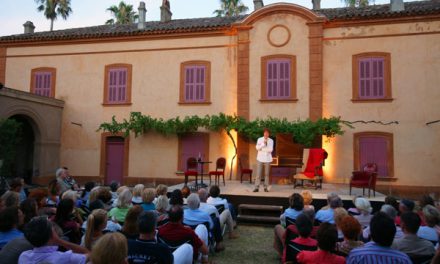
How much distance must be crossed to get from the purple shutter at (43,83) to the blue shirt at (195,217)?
11819 millimetres

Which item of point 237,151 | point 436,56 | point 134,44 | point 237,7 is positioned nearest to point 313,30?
point 436,56

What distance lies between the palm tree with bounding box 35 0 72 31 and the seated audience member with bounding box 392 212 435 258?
26480mm

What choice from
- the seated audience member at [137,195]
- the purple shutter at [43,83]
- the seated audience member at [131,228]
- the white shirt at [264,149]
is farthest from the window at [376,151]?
the purple shutter at [43,83]

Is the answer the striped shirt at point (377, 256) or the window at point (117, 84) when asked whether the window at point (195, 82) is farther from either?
the striped shirt at point (377, 256)

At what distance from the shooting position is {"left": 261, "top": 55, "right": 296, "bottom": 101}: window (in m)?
12.0

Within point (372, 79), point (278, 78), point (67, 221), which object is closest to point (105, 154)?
point (278, 78)

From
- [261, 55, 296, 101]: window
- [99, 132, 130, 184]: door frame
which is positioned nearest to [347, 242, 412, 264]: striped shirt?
[261, 55, 296, 101]: window

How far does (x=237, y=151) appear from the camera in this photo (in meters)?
12.0

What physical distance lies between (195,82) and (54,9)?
17243 mm

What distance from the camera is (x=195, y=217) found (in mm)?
4387

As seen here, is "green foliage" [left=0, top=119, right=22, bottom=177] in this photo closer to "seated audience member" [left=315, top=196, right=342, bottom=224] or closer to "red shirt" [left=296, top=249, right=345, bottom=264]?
"seated audience member" [left=315, top=196, right=342, bottom=224]

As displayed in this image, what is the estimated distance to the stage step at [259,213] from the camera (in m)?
7.13

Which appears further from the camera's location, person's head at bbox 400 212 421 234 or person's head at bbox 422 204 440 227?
person's head at bbox 422 204 440 227

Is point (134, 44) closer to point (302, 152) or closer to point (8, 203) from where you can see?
point (302, 152)
